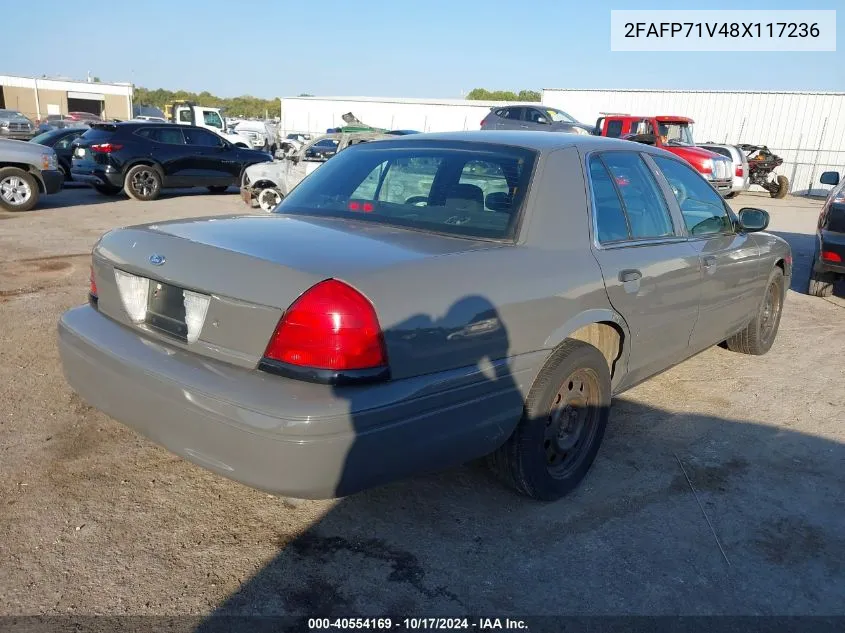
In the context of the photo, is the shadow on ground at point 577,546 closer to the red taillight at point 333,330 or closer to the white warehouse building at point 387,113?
the red taillight at point 333,330

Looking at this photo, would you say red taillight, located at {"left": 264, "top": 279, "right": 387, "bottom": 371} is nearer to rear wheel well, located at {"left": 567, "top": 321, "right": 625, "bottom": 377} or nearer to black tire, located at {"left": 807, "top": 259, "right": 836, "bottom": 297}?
rear wheel well, located at {"left": 567, "top": 321, "right": 625, "bottom": 377}

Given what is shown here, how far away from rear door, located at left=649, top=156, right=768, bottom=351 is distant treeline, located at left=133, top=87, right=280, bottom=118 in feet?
308

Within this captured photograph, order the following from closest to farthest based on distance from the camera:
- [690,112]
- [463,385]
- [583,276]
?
[463,385] → [583,276] → [690,112]

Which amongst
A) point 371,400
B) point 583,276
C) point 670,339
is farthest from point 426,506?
point 670,339

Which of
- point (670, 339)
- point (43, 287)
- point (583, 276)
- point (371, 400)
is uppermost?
point (583, 276)

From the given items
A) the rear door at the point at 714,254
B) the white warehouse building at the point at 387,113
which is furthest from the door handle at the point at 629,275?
the white warehouse building at the point at 387,113

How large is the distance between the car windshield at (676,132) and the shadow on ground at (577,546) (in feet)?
60.1

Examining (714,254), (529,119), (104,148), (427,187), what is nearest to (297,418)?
(427,187)

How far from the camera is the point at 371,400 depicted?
2.37 m

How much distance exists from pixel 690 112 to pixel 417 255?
33.0 m

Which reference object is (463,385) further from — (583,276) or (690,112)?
(690,112)

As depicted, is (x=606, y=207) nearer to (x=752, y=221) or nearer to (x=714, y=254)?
(x=714, y=254)

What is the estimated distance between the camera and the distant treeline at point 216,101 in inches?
3743

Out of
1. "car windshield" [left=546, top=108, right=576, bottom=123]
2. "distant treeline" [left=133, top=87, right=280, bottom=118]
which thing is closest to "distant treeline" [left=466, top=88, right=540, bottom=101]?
"distant treeline" [left=133, top=87, right=280, bottom=118]
